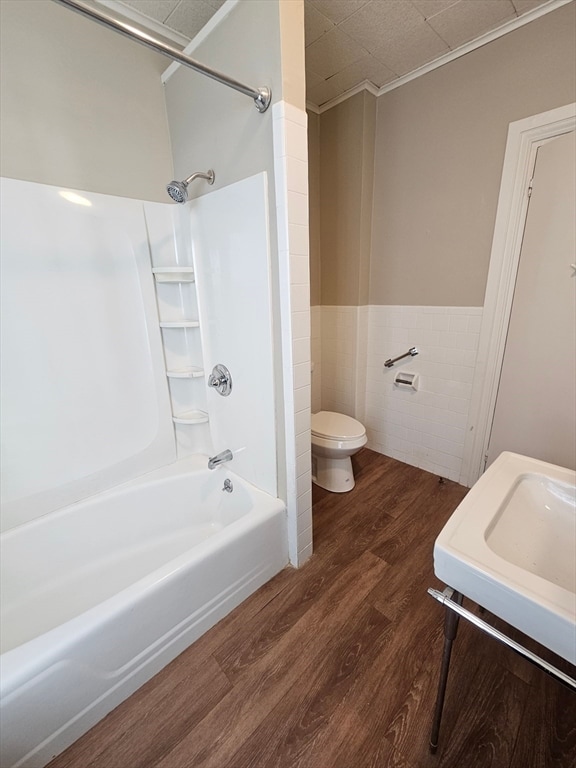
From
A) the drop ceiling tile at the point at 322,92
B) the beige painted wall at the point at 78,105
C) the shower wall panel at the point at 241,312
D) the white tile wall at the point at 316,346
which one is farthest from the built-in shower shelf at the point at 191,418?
the drop ceiling tile at the point at 322,92

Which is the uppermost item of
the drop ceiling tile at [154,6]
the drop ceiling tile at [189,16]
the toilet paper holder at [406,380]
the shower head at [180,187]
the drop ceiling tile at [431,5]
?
the drop ceiling tile at [431,5]

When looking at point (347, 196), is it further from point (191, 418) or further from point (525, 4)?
point (191, 418)

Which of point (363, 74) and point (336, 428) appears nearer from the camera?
point (363, 74)

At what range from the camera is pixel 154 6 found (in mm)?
1339

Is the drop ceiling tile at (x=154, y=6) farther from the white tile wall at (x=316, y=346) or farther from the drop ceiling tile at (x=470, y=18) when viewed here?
the white tile wall at (x=316, y=346)


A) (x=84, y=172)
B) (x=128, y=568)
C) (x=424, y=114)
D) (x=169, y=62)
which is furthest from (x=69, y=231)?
(x=424, y=114)

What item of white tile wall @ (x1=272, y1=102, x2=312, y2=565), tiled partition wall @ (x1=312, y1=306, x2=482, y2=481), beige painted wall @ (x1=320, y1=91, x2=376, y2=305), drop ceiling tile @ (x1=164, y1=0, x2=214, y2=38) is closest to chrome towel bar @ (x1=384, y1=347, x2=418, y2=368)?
tiled partition wall @ (x1=312, y1=306, x2=482, y2=481)

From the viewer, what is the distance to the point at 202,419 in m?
1.84

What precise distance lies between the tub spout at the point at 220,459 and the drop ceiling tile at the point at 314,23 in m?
2.09

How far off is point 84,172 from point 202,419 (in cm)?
130

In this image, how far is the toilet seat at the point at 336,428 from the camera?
1986 mm

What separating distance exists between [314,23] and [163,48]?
1083mm

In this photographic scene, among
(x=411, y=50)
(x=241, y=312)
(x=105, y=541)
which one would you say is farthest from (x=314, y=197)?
(x=105, y=541)

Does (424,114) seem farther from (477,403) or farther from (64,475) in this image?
(64,475)
